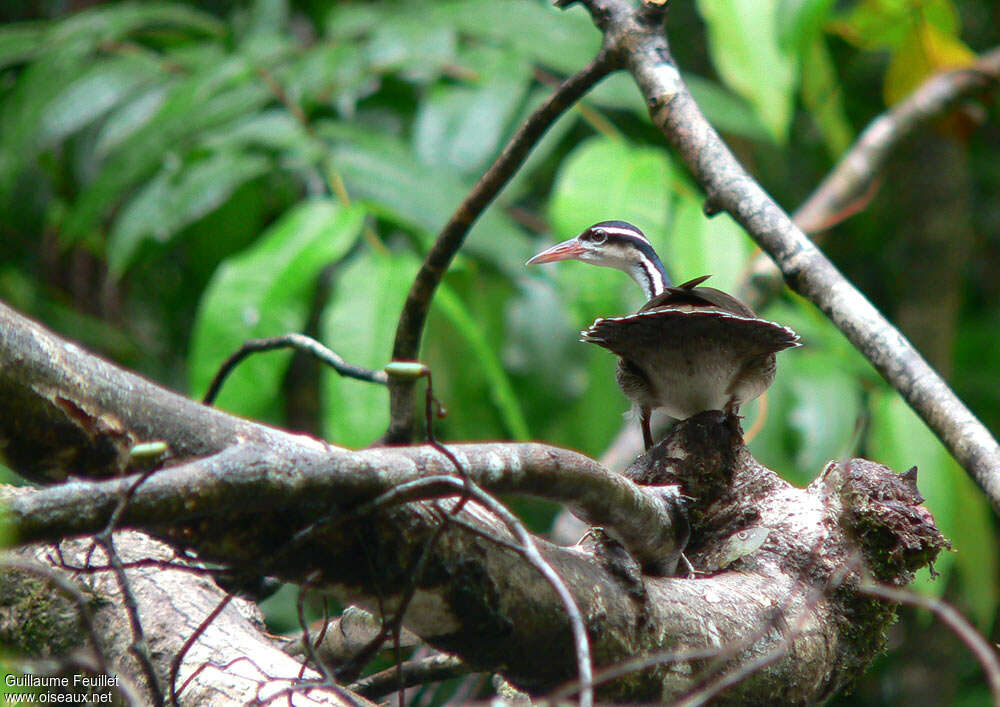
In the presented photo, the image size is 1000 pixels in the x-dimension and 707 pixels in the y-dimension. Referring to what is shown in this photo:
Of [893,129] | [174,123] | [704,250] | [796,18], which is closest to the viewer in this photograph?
[796,18]

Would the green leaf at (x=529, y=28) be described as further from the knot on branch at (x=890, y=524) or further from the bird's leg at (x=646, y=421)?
the knot on branch at (x=890, y=524)

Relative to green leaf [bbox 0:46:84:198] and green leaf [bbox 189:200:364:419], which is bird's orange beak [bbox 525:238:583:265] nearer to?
green leaf [bbox 189:200:364:419]

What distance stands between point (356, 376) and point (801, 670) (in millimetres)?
806

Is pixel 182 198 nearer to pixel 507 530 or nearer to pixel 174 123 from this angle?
pixel 174 123

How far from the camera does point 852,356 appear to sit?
287 centimetres

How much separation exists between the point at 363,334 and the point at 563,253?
21.4 inches

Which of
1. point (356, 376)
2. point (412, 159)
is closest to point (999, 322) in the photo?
point (412, 159)

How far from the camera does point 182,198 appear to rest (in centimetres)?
251

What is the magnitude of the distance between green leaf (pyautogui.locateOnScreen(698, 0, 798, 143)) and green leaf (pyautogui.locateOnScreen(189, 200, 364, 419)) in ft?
4.00

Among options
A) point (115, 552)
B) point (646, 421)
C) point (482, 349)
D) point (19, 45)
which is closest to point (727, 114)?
point (482, 349)

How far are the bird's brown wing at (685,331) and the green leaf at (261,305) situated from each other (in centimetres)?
100

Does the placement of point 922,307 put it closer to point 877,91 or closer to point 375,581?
point 877,91

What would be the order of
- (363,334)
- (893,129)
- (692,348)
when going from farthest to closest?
(893,129), (363,334), (692,348)

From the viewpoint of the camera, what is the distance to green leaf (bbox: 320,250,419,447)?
2055 mm
